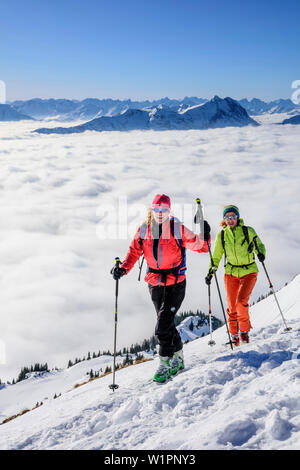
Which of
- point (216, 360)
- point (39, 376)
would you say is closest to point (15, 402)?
point (39, 376)

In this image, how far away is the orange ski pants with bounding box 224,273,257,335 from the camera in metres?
7.42

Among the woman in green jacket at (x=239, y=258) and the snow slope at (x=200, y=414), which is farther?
the woman in green jacket at (x=239, y=258)

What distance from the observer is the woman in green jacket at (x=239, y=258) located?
7410 mm

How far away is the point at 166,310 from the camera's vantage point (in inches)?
244

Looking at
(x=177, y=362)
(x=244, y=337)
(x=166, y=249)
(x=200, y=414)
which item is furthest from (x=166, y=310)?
(x=244, y=337)

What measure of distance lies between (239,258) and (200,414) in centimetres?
381

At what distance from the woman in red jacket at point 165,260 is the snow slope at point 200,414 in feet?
2.72

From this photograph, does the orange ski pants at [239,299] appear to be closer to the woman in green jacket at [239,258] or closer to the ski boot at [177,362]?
the woman in green jacket at [239,258]

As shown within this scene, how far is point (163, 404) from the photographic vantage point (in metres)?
5.05

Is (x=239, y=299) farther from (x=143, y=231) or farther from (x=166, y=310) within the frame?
(x=143, y=231)

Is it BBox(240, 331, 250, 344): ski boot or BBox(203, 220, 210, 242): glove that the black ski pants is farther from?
BBox(240, 331, 250, 344): ski boot

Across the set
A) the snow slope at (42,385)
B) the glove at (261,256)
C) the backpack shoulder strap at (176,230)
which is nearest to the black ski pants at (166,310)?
the backpack shoulder strap at (176,230)

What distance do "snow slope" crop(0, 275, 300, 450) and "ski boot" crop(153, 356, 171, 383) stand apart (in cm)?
20
